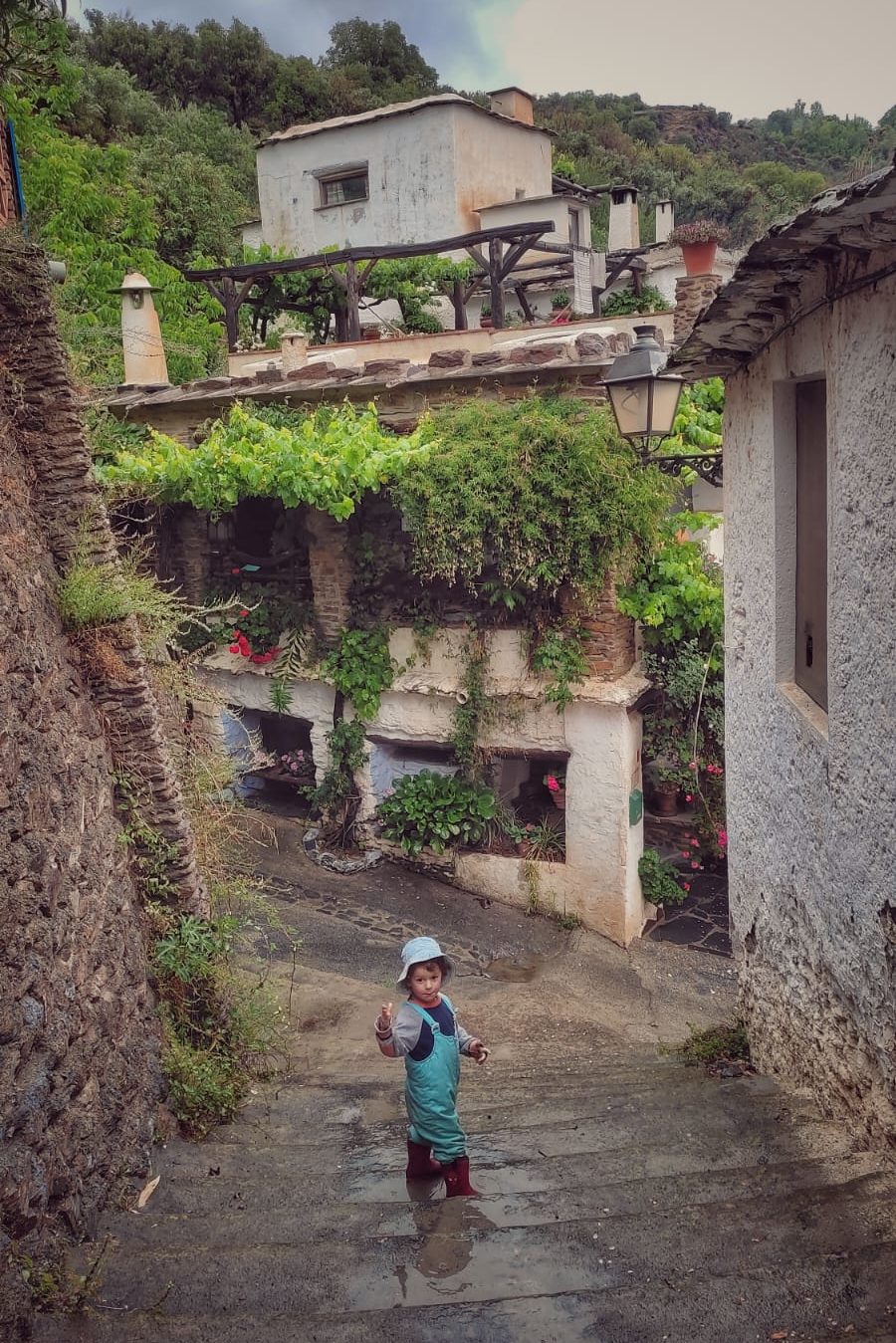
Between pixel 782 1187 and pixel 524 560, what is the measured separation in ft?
20.8

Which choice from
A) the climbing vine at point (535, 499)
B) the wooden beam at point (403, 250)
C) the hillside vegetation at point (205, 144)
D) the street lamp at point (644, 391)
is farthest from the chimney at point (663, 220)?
the street lamp at point (644, 391)

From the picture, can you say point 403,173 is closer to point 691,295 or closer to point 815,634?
point 691,295

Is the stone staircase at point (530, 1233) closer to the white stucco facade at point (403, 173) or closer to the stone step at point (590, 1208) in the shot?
the stone step at point (590, 1208)

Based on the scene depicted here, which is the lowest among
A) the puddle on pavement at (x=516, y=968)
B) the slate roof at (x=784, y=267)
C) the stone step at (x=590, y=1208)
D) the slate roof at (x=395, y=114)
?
the puddle on pavement at (x=516, y=968)

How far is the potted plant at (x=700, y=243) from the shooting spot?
11.0 m

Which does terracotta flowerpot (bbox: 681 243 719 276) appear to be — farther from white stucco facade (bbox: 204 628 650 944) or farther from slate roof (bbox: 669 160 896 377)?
slate roof (bbox: 669 160 896 377)

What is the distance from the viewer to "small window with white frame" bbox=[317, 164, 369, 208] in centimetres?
2331

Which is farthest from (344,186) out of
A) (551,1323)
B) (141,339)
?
(551,1323)

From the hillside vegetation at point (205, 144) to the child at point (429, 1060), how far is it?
3371mm

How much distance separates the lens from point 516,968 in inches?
366

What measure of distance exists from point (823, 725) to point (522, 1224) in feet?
7.84

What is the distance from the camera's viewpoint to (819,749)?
4.56 metres

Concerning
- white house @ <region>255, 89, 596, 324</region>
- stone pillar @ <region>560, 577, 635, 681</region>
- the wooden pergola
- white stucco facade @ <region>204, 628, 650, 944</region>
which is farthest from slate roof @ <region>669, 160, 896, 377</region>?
white house @ <region>255, 89, 596, 324</region>

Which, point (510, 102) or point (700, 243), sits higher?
point (510, 102)
